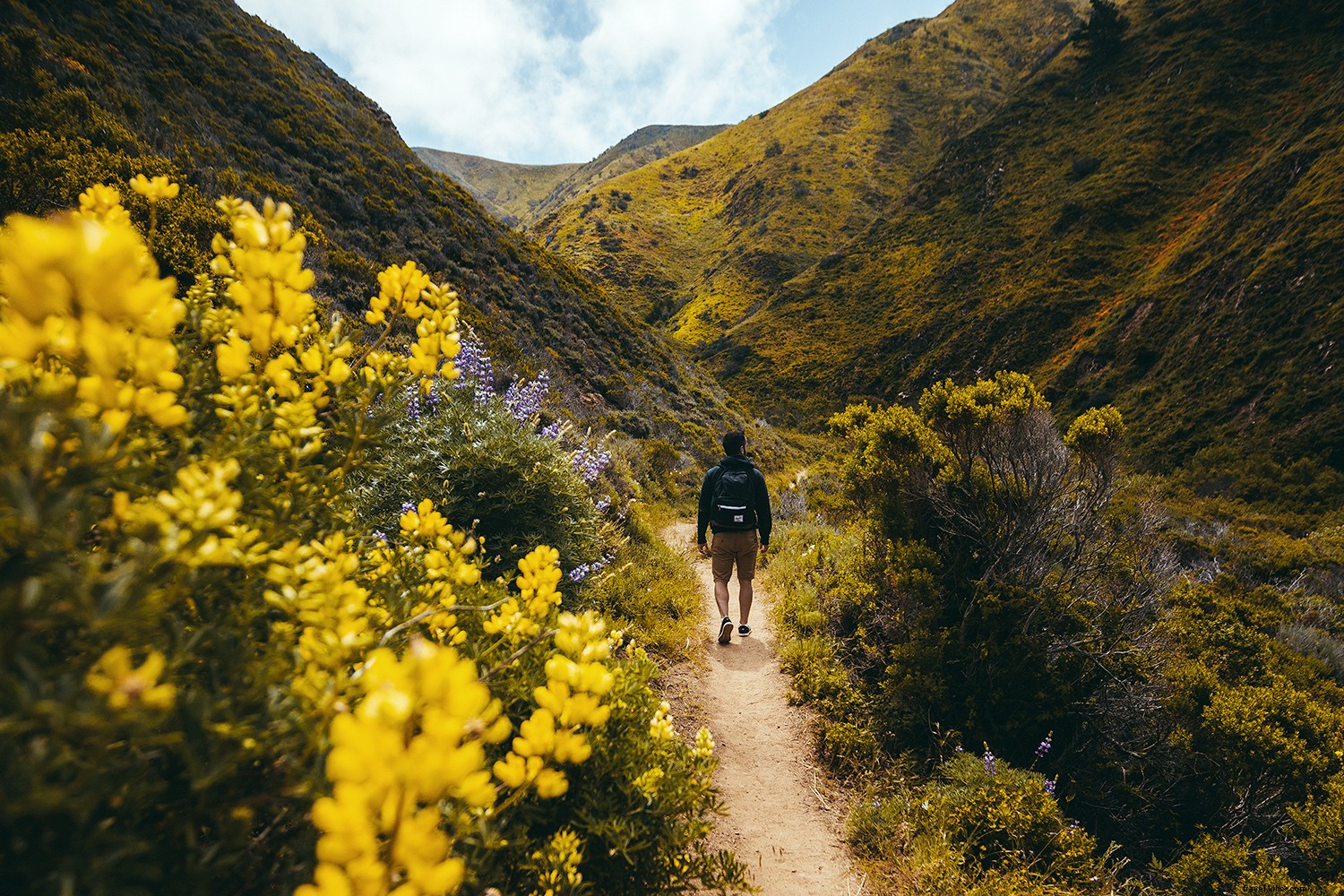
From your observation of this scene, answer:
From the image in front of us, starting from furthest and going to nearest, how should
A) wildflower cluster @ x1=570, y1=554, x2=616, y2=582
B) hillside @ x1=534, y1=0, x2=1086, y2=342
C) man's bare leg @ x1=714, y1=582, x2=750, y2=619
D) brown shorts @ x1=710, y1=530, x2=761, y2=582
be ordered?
hillside @ x1=534, y1=0, x2=1086, y2=342
man's bare leg @ x1=714, y1=582, x2=750, y2=619
brown shorts @ x1=710, y1=530, x2=761, y2=582
wildflower cluster @ x1=570, y1=554, x2=616, y2=582

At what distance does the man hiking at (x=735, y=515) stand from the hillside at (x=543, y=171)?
102432 mm

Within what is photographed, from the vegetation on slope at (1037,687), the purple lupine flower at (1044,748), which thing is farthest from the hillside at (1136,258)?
the purple lupine flower at (1044,748)

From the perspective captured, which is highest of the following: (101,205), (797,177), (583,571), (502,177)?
(502,177)

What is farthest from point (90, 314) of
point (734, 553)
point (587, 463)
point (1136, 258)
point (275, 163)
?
point (1136, 258)

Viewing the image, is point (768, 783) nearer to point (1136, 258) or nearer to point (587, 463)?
point (587, 463)

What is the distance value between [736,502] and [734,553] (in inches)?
21.9

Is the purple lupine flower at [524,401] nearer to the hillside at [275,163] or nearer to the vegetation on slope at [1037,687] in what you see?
the hillside at [275,163]

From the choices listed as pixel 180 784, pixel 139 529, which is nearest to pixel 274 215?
pixel 139 529

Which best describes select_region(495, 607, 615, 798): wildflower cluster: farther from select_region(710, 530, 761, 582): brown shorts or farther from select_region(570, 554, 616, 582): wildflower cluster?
select_region(710, 530, 761, 582): brown shorts

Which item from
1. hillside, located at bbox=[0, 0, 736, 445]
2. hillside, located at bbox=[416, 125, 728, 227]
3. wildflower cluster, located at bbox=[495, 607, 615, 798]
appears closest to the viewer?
wildflower cluster, located at bbox=[495, 607, 615, 798]

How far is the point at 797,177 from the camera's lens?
5150 cm

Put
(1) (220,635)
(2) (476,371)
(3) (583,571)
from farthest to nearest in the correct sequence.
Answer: (2) (476,371)
(3) (583,571)
(1) (220,635)

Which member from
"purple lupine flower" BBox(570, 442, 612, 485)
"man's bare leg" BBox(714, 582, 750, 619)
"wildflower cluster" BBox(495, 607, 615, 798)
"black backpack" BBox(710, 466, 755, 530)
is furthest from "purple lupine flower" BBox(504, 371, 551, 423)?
"wildflower cluster" BBox(495, 607, 615, 798)

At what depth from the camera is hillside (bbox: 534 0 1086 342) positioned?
153 ft
